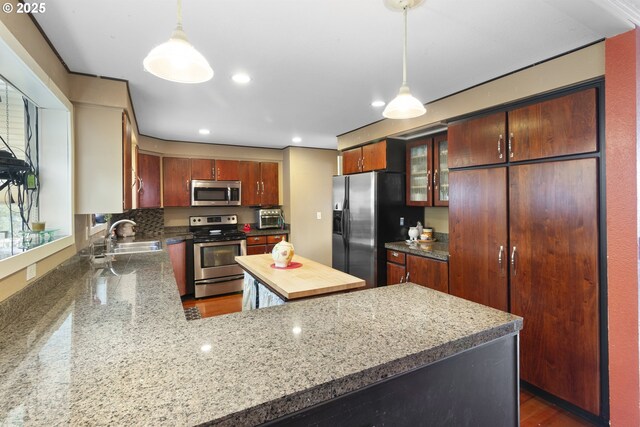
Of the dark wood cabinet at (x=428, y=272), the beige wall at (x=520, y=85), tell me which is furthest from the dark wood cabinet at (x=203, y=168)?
the dark wood cabinet at (x=428, y=272)

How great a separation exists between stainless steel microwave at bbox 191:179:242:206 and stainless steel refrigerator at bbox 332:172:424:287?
185cm

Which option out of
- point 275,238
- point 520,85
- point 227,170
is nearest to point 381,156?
point 520,85

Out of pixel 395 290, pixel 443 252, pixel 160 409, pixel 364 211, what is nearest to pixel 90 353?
pixel 160 409

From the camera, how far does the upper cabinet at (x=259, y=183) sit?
5023 millimetres

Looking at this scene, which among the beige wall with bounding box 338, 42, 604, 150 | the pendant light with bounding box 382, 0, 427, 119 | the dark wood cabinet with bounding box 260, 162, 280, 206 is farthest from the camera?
the dark wood cabinet with bounding box 260, 162, 280, 206

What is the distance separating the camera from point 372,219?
3527 millimetres

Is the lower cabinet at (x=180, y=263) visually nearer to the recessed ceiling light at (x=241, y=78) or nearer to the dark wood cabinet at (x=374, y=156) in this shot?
the recessed ceiling light at (x=241, y=78)

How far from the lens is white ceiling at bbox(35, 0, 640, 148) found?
1506 mm

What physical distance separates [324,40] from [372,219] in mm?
2112

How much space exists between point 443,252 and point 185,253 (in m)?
3.34

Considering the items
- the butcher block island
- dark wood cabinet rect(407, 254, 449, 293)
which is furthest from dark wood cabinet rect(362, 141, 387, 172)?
the butcher block island

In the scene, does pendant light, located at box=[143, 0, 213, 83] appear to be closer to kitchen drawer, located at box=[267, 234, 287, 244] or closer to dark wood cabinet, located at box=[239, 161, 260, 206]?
kitchen drawer, located at box=[267, 234, 287, 244]

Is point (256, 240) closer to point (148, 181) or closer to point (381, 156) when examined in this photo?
point (148, 181)

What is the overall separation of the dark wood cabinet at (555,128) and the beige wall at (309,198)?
3.20 m
